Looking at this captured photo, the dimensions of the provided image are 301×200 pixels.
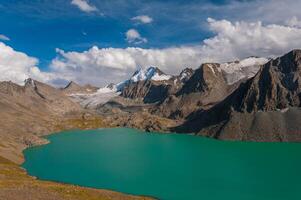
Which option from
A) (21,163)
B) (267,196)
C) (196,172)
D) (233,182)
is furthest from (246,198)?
(21,163)

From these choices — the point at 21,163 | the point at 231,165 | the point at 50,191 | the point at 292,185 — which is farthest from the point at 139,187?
the point at 21,163

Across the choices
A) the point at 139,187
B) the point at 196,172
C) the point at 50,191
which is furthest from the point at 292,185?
the point at 50,191

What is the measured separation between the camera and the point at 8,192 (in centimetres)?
8756

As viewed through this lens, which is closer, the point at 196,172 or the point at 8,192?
the point at 8,192

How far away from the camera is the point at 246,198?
12006cm

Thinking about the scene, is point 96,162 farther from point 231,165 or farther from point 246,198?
point 246,198

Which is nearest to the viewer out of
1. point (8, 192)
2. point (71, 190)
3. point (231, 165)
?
point (8, 192)

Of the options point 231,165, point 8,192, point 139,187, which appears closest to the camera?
point 8,192

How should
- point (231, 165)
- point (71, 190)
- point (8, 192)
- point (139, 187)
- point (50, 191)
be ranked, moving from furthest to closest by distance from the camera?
point (231, 165) < point (139, 187) < point (71, 190) < point (50, 191) < point (8, 192)

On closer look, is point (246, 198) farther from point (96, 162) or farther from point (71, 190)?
point (96, 162)

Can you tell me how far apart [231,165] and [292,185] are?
49.8m

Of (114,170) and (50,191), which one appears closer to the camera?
(50,191)

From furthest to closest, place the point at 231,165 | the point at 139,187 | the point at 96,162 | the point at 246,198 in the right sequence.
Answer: the point at 96,162
the point at 231,165
the point at 139,187
the point at 246,198

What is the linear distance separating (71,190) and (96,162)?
9601 centimetres
